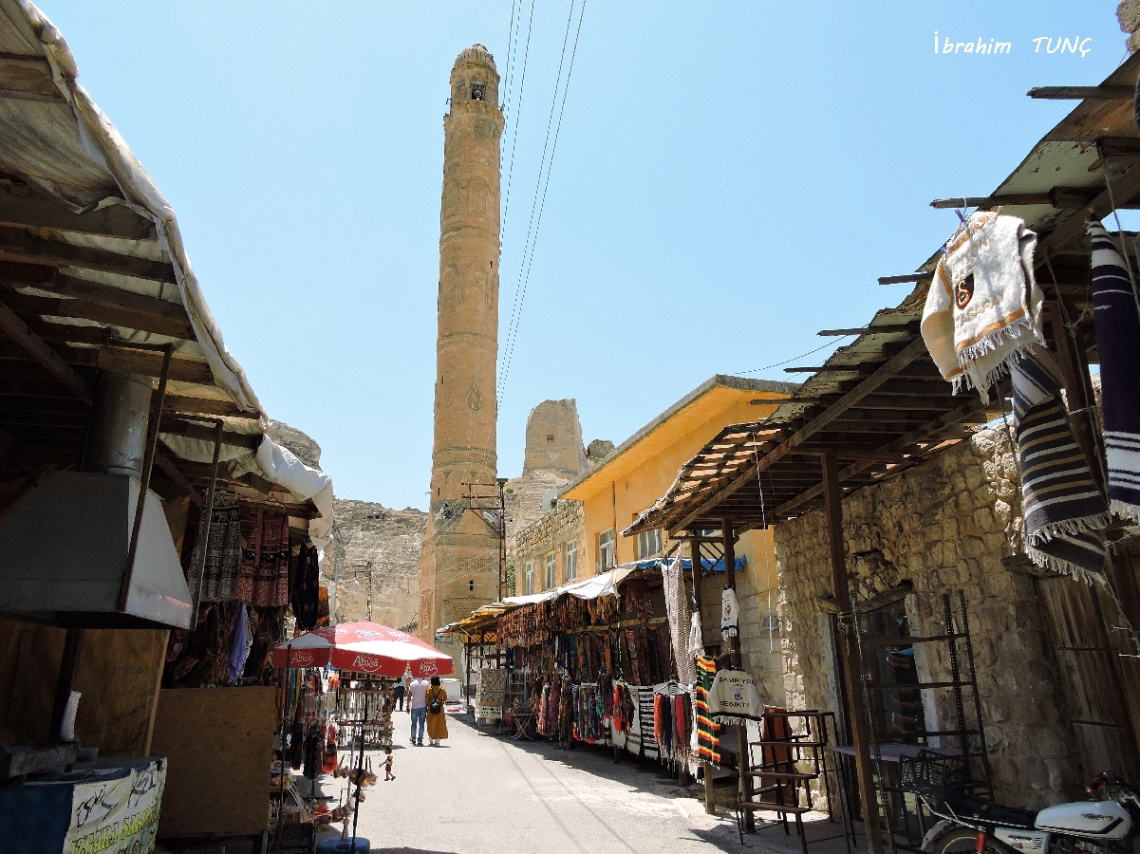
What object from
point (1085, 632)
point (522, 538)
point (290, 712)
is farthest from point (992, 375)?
point (522, 538)

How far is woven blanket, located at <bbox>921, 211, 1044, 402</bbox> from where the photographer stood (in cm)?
291

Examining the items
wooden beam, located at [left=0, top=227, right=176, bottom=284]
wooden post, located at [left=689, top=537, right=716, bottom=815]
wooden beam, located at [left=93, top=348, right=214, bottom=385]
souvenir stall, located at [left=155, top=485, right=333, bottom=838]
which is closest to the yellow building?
wooden post, located at [left=689, top=537, right=716, bottom=815]

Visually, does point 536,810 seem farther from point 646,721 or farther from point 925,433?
point 925,433

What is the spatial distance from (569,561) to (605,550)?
2.41 m

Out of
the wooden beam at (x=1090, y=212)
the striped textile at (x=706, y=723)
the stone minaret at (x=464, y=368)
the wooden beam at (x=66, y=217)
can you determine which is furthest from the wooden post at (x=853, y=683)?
the stone minaret at (x=464, y=368)

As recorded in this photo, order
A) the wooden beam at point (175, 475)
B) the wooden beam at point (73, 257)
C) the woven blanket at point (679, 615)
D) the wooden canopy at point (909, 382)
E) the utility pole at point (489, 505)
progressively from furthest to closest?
the utility pole at point (489, 505)
the woven blanket at point (679, 615)
the wooden beam at point (175, 475)
the wooden beam at point (73, 257)
the wooden canopy at point (909, 382)

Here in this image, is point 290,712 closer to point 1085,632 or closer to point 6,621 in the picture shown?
point 6,621

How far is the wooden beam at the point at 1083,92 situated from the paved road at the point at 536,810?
Answer: 6.13 metres

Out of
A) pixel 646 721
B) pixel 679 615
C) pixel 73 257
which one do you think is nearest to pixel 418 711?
pixel 646 721

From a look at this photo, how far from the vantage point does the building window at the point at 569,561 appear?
17.9 meters

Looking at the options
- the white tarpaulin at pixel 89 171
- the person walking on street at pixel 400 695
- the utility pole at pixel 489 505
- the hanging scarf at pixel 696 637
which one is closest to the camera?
the white tarpaulin at pixel 89 171

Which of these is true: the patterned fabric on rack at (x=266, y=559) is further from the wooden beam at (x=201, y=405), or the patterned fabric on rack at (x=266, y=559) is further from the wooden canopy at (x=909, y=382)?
the wooden canopy at (x=909, y=382)

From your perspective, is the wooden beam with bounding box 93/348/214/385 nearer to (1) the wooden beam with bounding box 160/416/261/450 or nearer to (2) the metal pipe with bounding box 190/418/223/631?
(2) the metal pipe with bounding box 190/418/223/631

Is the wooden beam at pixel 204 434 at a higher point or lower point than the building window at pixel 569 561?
lower
